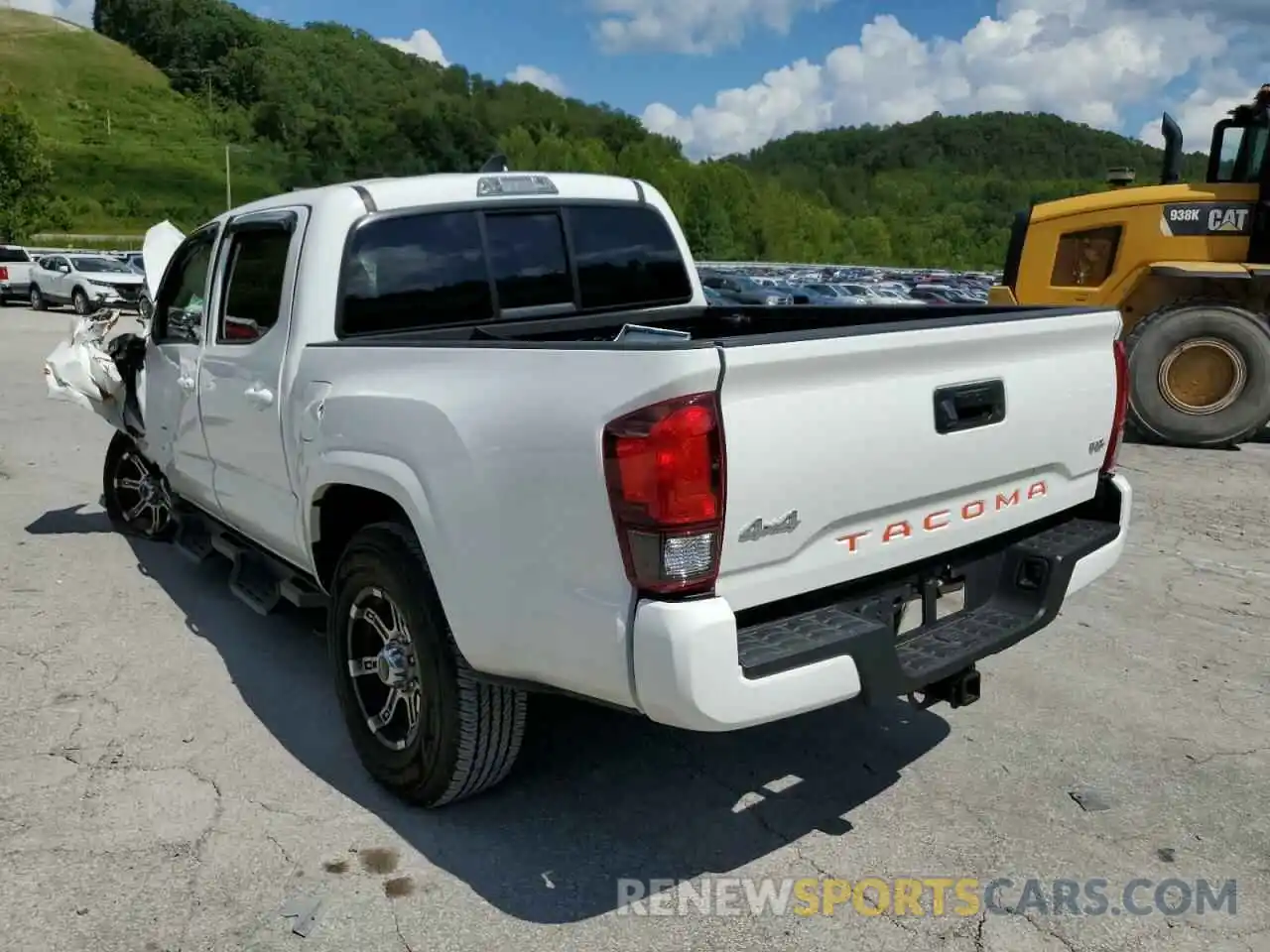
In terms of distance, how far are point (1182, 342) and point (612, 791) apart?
8453 millimetres

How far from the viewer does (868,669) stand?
276 centimetres

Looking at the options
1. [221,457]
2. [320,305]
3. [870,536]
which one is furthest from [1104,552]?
[221,457]

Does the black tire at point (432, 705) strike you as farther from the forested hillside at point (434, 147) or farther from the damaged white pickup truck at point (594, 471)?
the forested hillside at point (434, 147)

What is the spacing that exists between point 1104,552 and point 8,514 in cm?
691

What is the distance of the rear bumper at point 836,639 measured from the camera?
98.7 inches

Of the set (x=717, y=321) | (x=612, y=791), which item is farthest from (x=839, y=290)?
(x=612, y=791)

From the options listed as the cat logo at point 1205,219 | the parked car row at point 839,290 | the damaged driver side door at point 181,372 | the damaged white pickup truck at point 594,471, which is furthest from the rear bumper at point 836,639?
the parked car row at point 839,290

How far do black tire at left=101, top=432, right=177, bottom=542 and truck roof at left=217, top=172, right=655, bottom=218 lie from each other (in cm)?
233

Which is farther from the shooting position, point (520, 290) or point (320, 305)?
point (520, 290)

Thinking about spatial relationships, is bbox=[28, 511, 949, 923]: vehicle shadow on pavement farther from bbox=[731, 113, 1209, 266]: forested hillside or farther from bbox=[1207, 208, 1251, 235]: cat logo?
bbox=[731, 113, 1209, 266]: forested hillside

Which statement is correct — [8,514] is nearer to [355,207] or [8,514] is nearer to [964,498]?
[355,207]

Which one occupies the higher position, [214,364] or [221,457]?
[214,364]

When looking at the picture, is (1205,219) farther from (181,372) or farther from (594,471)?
(594,471)

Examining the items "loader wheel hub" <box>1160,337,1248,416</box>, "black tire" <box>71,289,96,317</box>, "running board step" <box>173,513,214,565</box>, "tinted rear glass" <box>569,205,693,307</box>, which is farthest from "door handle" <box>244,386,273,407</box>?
"black tire" <box>71,289,96,317</box>
